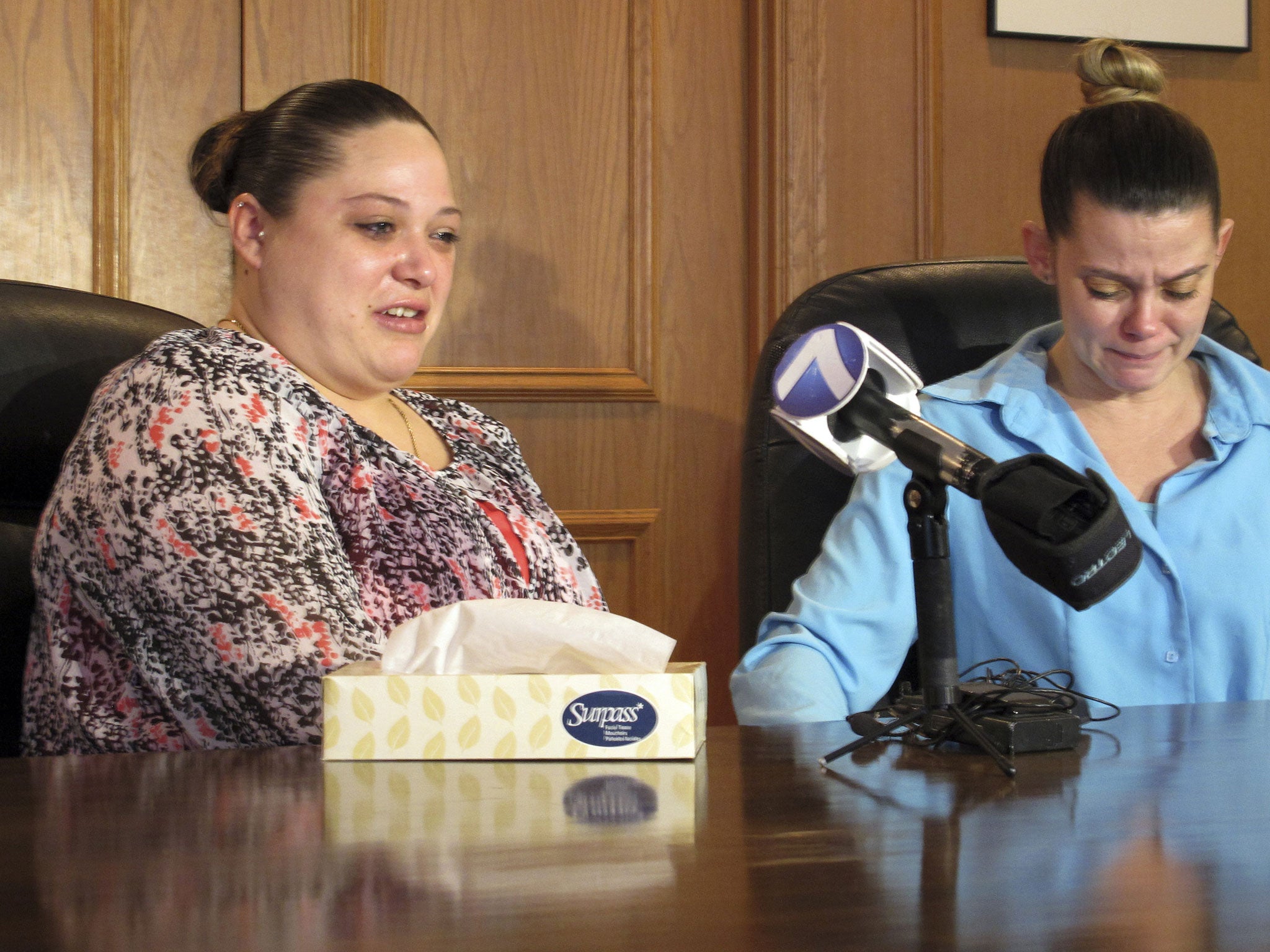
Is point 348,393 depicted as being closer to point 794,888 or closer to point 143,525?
point 143,525

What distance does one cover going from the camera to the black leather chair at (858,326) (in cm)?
150

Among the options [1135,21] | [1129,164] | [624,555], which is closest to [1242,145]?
[1135,21]

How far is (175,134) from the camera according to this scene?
206cm

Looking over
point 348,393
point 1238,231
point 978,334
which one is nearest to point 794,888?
point 348,393

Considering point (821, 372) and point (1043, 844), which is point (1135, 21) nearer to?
point (821, 372)

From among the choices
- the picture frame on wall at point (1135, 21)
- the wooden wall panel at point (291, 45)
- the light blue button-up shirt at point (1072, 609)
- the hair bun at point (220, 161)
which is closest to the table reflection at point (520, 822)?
the light blue button-up shirt at point (1072, 609)

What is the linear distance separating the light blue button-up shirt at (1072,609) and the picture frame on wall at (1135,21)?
1246mm

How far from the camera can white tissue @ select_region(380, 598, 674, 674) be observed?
2.46 feet

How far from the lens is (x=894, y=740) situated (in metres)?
0.79

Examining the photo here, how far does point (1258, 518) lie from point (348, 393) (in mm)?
1031

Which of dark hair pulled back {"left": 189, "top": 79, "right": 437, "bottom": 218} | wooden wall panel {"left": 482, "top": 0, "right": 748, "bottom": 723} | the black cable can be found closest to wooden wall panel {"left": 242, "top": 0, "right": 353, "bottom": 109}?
wooden wall panel {"left": 482, "top": 0, "right": 748, "bottom": 723}

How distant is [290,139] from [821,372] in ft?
2.82

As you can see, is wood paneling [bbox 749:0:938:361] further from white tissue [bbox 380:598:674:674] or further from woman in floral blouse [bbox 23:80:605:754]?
white tissue [bbox 380:598:674:674]

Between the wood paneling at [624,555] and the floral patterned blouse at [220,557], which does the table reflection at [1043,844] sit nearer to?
the floral patterned blouse at [220,557]
